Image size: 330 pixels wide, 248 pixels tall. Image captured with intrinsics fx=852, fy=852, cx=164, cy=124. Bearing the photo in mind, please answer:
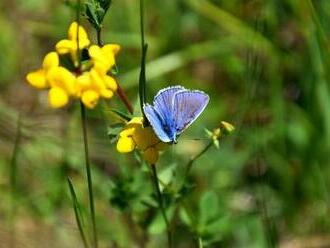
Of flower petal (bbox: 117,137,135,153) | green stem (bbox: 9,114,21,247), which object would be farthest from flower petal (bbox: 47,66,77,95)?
green stem (bbox: 9,114,21,247)

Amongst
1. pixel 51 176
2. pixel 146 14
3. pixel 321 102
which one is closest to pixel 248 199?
pixel 321 102

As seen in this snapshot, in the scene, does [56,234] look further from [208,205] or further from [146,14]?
[146,14]

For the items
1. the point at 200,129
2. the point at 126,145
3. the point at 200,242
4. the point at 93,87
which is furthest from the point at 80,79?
the point at 200,129

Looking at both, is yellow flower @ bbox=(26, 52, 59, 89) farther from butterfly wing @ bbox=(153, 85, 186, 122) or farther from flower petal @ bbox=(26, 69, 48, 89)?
butterfly wing @ bbox=(153, 85, 186, 122)

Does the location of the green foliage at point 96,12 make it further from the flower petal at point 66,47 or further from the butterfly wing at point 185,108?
the butterfly wing at point 185,108

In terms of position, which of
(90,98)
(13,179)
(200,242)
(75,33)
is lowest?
(200,242)

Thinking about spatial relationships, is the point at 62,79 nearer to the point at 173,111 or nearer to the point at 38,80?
the point at 38,80
